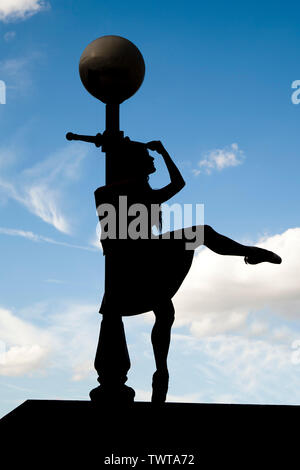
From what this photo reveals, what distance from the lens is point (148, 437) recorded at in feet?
15.6

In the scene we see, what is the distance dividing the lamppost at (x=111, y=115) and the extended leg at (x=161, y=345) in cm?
27

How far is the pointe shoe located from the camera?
5344 millimetres

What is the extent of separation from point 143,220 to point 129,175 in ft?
1.68

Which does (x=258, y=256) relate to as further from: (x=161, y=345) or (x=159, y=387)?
(x=159, y=387)

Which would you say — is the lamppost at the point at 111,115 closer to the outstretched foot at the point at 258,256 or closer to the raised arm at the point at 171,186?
the raised arm at the point at 171,186

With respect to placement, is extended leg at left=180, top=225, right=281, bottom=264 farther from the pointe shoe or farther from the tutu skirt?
the pointe shoe

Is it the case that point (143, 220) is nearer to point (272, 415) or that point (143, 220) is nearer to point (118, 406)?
point (118, 406)

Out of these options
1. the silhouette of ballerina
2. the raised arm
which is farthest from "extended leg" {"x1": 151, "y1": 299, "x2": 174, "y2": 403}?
the raised arm

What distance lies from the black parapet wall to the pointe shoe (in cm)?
8

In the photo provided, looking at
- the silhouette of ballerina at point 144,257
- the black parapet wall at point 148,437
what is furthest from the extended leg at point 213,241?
the black parapet wall at point 148,437

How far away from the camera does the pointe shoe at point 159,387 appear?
17.5ft

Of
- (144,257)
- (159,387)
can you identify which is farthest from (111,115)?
(159,387)

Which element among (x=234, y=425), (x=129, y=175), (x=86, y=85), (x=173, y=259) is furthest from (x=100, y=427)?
(x=86, y=85)

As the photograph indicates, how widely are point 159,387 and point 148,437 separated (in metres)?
0.69
